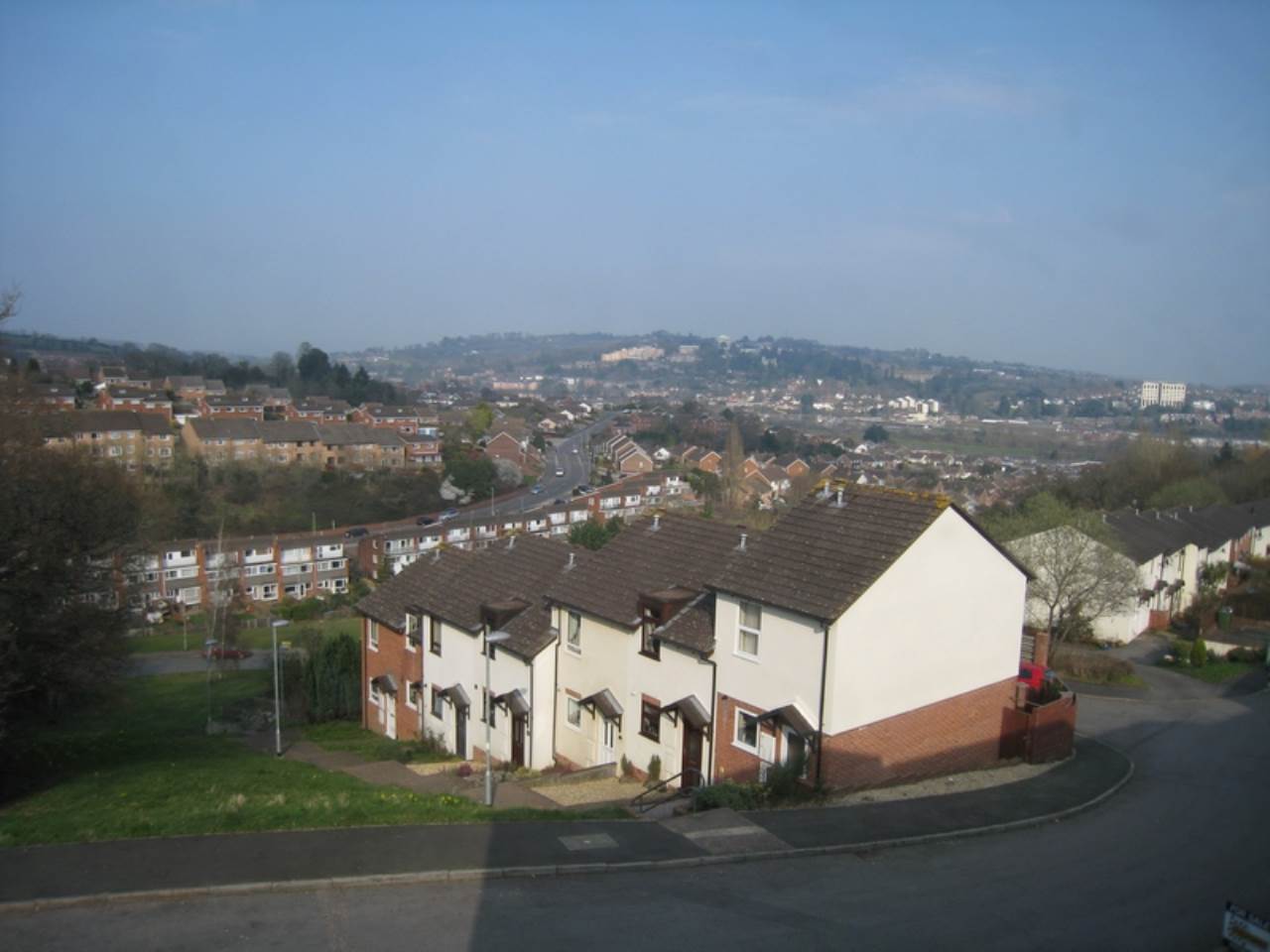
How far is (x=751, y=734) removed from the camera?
17.3 m

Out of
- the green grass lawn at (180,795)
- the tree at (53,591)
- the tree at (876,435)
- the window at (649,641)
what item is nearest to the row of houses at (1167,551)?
the window at (649,641)

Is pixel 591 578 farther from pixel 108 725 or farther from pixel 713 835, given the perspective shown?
pixel 108 725

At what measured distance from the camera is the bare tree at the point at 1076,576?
32750 millimetres

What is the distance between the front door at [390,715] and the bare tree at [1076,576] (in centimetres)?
2100

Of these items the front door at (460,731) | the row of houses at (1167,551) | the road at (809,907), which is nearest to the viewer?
the road at (809,907)

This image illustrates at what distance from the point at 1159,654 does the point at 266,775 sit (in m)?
30.9

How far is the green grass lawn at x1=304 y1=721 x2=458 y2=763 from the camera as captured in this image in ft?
80.0

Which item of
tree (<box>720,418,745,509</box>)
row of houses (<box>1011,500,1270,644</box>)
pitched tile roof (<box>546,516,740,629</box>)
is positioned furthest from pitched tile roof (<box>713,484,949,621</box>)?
tree (<box>720,418,745,509</box>)

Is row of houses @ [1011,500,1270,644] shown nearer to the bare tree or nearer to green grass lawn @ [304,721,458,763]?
the bare tree

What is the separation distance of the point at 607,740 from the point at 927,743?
Result: 6.70 metres

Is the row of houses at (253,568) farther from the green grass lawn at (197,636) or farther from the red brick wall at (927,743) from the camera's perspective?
the red brick wall at (927,743)

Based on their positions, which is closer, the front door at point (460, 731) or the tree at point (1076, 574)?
the front door at point (460, 731)

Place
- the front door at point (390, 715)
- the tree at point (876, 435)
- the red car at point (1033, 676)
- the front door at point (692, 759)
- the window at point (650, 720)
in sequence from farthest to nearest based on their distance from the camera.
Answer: the tree at point (876, 435)
the front door at point (390, 715)
the red car at point (1033, 676)
the window at point (650, 720)
the front door at point (692, 759)

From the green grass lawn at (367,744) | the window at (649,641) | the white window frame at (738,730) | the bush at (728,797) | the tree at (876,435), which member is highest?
the window at (649,641)
